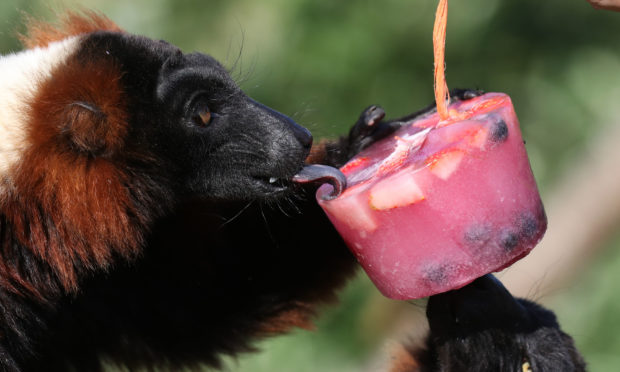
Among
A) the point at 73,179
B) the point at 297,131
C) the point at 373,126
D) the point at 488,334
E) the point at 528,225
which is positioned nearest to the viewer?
the point at 73,179

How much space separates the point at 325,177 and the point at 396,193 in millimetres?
241

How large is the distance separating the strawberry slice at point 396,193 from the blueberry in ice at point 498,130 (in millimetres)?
238

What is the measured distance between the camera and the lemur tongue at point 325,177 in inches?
92.3

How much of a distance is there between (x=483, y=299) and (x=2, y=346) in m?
1.36

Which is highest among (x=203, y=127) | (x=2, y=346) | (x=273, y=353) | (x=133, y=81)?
(x=133, y=81)

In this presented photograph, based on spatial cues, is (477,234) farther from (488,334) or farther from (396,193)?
(488,334)

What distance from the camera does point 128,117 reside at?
2244 millimetres

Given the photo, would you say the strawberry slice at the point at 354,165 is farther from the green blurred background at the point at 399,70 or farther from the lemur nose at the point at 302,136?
the green blurred background at the point at 399,70

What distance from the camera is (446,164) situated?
7.23 ft

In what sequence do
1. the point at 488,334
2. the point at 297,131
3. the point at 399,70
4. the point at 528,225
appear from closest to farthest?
the point at 528,225 < the point at 297,131 < the point at 488,334 < the point at 399,70

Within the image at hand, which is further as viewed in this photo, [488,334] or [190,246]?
[190,246]

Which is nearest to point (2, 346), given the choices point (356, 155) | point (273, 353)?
point (356, 155)

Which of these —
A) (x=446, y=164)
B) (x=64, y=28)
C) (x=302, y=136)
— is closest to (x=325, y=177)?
(x=302, y=136)

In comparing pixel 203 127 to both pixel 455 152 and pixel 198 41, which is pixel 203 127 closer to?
pixel 455 152
